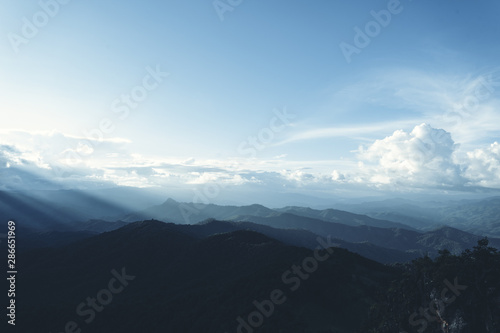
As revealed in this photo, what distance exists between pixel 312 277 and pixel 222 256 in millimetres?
70194

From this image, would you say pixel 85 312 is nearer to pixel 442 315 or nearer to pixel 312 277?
pixel 312 277

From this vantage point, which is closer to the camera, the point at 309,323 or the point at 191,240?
the point at 309,323

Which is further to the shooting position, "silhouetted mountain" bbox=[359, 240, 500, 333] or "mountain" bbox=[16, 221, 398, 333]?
"mountain" bbox=[16, 221, 398, 333]

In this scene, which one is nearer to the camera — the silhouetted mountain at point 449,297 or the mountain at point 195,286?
the silhouetted mountain at point 449,297

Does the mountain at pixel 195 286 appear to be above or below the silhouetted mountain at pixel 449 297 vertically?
below

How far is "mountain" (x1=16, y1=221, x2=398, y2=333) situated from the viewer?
8544 cm

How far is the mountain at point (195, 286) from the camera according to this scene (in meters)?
85.4

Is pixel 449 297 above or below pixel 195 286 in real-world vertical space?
above

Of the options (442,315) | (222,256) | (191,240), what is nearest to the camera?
(442,315)

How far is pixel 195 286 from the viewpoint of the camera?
125 meters

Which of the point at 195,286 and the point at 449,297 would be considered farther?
the point at 195,286

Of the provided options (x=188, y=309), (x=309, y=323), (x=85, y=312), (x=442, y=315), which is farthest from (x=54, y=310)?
(x=442, y=315)

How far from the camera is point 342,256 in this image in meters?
114

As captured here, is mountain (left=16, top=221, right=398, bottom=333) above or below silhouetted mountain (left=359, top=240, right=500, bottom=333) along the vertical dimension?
below
